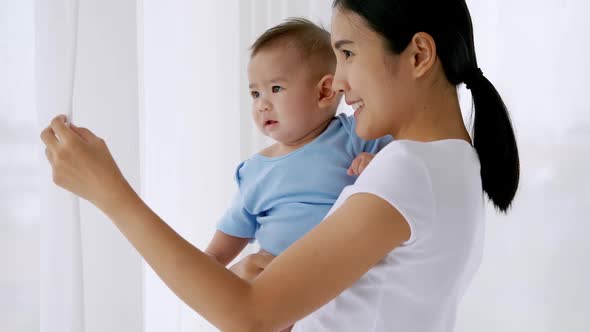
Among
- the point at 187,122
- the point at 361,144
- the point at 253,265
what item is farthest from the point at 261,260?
the point at 187,122

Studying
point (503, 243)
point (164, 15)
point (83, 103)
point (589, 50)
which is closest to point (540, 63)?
point (589, 50)

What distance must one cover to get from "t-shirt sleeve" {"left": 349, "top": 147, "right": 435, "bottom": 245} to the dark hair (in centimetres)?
18

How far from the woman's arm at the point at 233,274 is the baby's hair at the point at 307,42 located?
1.61 feet

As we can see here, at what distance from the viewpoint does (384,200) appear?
1.05m

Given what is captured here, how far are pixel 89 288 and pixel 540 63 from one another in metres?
1.67

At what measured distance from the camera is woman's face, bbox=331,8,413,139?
1.18m

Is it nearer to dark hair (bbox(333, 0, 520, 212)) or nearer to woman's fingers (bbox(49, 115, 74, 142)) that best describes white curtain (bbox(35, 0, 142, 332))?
woman's fingers (bbox(49, 115, 74, 142))

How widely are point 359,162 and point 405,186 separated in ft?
0.94

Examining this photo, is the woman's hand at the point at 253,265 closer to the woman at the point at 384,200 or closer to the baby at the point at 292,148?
the baby at the point at 292,148

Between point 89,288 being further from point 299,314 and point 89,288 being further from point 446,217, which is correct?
point 446,217

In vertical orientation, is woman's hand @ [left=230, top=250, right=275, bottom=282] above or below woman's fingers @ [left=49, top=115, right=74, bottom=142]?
below

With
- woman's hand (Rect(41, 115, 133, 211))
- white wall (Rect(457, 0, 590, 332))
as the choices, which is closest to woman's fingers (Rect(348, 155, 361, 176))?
woman's hand (Rect(41, 115, 133, 211))

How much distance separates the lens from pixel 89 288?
1.47 meters

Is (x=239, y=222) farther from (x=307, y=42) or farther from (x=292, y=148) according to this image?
(x=307, y=42)
